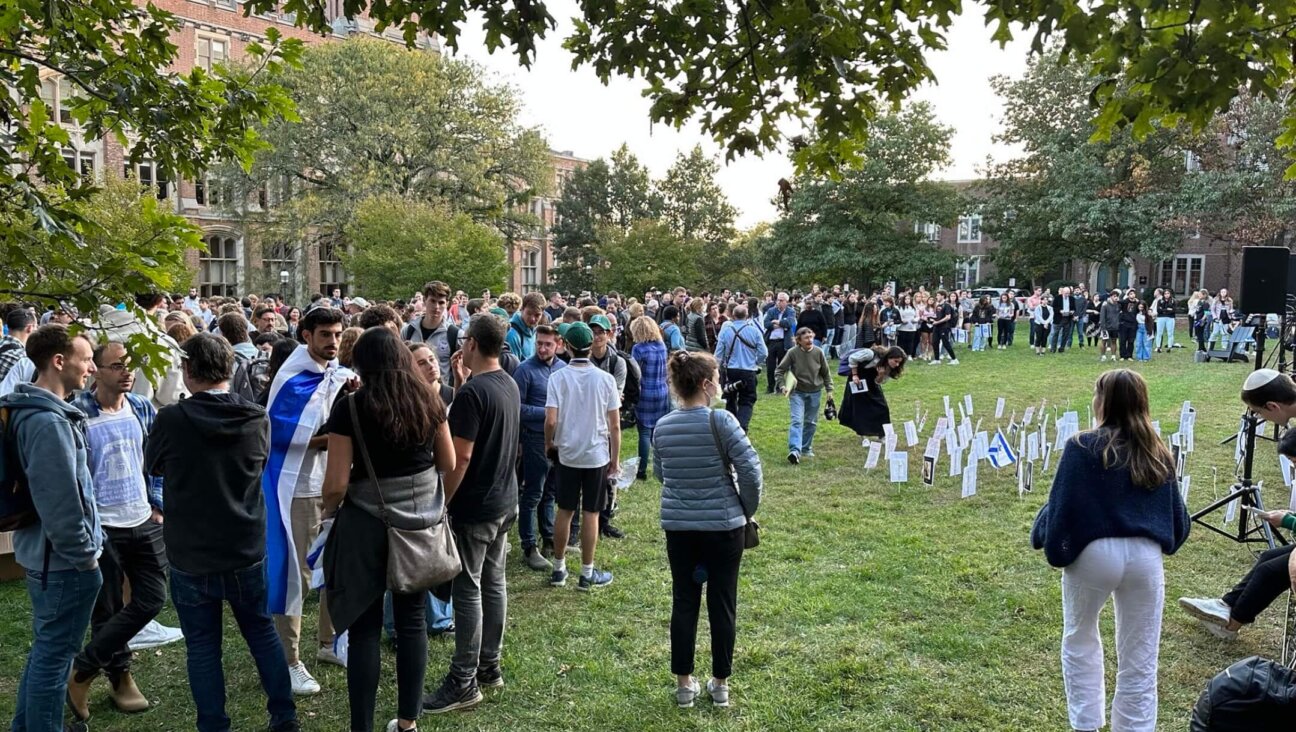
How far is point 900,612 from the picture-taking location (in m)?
5.83

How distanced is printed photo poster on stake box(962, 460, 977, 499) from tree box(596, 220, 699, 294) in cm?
4390

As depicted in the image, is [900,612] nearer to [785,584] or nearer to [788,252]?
[785,584]

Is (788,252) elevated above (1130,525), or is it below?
above

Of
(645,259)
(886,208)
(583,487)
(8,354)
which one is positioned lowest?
(583,487)

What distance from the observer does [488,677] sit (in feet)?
15.5

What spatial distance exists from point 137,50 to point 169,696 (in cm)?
355

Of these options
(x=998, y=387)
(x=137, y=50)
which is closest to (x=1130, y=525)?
(x=137, y=50)

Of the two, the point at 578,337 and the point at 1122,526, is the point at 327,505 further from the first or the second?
the point at 1122,526

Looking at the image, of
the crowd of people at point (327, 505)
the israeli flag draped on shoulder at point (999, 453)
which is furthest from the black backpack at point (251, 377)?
the israeli flag draped on shoulder at point (999, 453)

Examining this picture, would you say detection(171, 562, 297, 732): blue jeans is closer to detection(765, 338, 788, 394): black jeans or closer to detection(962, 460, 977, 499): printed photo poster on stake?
detection(962, 460, 977, 499): printed photo poster on stake

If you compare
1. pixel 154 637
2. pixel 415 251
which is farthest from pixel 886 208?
pixel 154 637

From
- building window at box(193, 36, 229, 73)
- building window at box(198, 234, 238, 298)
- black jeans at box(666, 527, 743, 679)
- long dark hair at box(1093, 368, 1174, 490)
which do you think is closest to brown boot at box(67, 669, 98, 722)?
black jeans at box(666, 527, 743, 679)

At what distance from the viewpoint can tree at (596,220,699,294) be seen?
5247cm

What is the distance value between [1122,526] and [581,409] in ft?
11.6
